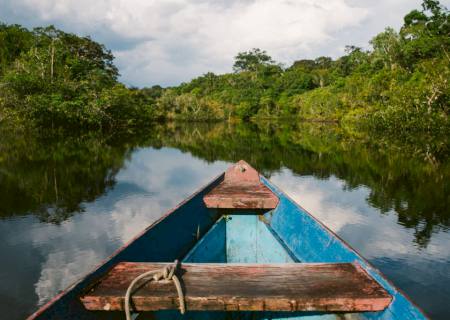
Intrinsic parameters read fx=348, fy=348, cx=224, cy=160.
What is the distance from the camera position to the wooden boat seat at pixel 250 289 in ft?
7.15

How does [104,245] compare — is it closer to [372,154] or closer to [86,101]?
[372,154]

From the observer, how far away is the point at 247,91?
66812 mm

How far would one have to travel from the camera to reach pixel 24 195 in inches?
374

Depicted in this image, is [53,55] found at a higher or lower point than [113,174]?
higher

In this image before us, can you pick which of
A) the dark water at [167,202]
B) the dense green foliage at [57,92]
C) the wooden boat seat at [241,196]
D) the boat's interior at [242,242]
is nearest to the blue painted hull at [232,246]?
the boat's interior at [242,242]

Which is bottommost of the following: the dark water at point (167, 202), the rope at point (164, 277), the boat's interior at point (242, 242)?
the dark water at point (167, 202)

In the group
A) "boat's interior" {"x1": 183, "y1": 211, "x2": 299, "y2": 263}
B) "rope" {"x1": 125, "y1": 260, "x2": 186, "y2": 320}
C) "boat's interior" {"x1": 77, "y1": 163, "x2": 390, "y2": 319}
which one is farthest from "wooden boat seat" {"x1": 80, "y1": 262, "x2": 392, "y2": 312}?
"boat's interior" {"x1": 183, "y1": 211, "x2": 299, "y2": 263}

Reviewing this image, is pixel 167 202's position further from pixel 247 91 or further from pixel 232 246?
pixel 247 91

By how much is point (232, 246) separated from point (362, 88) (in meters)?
38.9

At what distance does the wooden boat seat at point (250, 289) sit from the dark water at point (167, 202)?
108 inches

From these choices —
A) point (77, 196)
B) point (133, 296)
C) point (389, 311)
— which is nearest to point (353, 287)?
point (389, 311)

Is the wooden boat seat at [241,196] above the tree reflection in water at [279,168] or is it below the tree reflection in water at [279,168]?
above

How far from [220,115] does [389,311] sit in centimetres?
6211

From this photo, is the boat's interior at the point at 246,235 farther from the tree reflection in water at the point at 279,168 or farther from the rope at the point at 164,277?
the tree reflection in water at the point at 279,168
